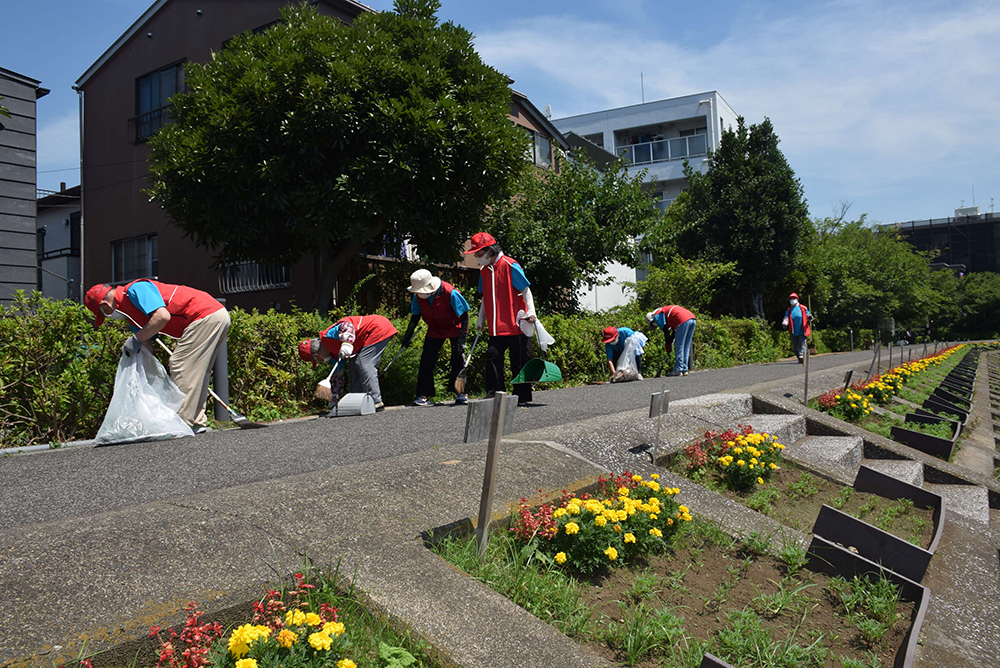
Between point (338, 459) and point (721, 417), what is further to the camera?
point (721, 417)

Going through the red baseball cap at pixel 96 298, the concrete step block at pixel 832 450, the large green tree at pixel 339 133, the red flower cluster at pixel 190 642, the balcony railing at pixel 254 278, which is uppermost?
the large green tree at pixel 339 133

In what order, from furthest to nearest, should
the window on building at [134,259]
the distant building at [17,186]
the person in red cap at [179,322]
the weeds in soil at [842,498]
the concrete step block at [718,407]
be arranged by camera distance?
the window on building at [134,259] < the distant building at [17,186] < the person in red cap at [179,322] < the concrete step block at [718,407] < the weeds in soil at [842,498]

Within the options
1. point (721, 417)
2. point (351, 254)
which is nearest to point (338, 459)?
point (721, 417)

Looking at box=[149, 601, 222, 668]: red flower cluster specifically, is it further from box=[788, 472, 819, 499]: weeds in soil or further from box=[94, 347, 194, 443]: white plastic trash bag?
box=[94, 347, 194, 443]: white plastic trash bag

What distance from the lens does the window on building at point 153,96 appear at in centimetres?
1800

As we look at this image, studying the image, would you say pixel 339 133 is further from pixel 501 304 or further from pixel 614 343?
pixel 614 343

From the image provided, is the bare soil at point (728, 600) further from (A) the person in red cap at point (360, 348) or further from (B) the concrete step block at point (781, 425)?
(A) the person in red cap at point (360, 348)

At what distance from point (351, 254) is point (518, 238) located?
4.77 metres

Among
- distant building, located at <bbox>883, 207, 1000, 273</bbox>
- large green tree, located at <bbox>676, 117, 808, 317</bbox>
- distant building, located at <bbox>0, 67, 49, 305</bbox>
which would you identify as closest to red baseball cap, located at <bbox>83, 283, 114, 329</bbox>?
distant building, located at <bbox>0, 67, 49, 305</bbox>

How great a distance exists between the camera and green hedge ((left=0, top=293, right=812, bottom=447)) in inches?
233

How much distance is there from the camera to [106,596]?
2014 mm

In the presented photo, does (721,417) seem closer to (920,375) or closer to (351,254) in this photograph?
(351,254)

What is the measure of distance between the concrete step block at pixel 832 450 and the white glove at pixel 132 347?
5166 millimetres

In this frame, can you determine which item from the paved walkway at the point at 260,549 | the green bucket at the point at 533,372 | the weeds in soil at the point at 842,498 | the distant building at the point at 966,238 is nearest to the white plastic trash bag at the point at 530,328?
the green bucket at the point at 533,372
